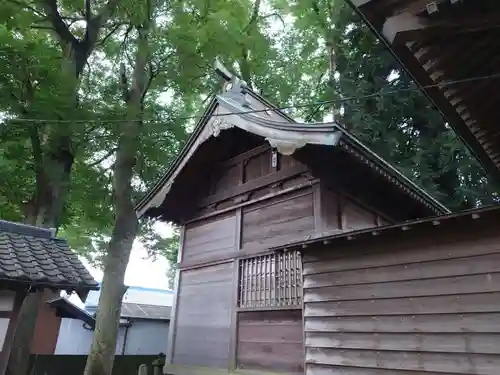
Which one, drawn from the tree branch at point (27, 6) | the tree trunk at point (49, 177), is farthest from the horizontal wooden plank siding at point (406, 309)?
the tree branch at point (27, 6)

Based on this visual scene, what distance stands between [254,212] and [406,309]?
393 cm

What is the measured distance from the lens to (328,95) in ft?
50.4

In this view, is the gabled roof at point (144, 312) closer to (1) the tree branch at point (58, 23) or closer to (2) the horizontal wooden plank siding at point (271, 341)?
(1) the tree branch at point (58, 23)

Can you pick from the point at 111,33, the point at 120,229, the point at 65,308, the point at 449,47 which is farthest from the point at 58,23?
the point at 449,47

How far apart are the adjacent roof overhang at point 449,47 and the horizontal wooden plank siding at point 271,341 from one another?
13.1ft

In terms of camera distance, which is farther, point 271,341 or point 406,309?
point 271,341

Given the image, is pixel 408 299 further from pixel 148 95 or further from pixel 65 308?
pixel 65 308

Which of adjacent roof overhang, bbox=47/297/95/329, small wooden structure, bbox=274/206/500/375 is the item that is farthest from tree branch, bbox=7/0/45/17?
adjacent roof overhang, bbox=47/297/95/329

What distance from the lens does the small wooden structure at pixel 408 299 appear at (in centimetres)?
450

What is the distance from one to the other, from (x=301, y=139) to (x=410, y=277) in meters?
2.59

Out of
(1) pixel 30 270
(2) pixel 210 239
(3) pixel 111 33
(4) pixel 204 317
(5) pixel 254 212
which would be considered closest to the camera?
(1) pixel 30 270

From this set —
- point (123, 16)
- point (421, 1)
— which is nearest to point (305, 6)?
point (123, 16)

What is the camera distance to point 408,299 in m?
5.09

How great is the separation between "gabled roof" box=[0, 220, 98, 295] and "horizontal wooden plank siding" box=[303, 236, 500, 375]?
11.2ft
